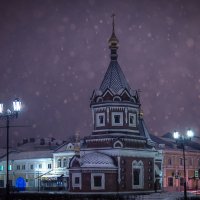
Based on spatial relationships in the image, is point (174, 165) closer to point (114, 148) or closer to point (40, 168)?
point (40, 168)

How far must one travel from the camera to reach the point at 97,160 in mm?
56500

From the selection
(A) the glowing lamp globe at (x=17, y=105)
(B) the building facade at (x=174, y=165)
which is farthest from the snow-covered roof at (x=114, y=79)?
(A) the glowing lamp globe at (x=17, y=105)

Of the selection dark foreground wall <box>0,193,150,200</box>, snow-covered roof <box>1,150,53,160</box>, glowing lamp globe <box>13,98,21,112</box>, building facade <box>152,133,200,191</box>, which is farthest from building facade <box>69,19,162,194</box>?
glowing lamp globe <box>13,98,21,112</box>

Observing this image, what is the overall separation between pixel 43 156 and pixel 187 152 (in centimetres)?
2263

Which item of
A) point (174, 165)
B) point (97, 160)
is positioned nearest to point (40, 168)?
point (174, 165)

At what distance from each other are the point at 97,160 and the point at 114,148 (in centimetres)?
257

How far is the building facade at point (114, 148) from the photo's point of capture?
56.2 m

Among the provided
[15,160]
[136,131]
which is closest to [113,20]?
[136,131]

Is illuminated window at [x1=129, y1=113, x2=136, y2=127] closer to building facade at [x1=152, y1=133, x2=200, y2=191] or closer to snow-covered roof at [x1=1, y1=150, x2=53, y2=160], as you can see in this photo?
building facade at [x1=152, y1=133, x2=200, y2=191]

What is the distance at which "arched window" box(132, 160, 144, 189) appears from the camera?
58750 millimetres

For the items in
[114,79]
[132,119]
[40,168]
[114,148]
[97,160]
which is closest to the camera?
[97,160]

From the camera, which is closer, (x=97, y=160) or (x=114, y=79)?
(x=97, y=160)

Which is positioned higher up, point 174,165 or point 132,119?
point 132,119

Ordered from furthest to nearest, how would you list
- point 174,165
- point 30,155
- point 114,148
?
point 30,155 < point 174,165 < point 114,148
